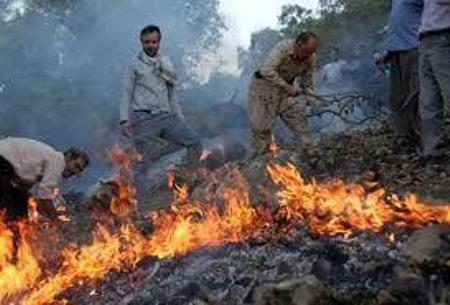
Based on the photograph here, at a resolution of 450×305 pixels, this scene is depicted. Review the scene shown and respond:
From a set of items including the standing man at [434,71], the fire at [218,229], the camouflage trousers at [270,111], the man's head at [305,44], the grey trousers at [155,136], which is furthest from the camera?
the camouflage trousers at [270,111]

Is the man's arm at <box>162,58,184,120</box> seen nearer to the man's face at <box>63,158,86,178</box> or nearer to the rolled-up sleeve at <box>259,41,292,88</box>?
the rolled-up sleeve at <box>259,41,292,88</box>

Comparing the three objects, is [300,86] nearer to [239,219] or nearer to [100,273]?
[239,219]

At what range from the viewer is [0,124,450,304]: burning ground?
Result: 4699mm

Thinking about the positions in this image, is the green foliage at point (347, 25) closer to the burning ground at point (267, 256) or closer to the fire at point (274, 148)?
the fire at point (274, 148)

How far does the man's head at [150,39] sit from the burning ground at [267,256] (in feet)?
7.13

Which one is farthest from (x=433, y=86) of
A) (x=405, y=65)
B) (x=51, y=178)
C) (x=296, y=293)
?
(x=51, y=178)

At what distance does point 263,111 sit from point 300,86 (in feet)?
1.81

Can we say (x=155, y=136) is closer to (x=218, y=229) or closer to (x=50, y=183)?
(x=50, y=183)

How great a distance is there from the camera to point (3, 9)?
1022 inches

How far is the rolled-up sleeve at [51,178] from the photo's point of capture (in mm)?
6684

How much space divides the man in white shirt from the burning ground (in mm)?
416

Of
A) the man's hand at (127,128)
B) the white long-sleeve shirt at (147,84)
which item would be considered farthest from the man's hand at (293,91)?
the man's hand at (127,128)

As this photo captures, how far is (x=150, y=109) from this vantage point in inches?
353

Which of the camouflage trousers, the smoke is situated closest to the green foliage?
the smoke
